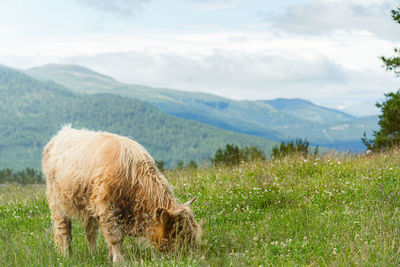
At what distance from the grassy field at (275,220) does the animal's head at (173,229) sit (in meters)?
0.16

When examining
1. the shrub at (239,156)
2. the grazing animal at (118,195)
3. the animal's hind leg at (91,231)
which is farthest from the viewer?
the shrub at (239,156)

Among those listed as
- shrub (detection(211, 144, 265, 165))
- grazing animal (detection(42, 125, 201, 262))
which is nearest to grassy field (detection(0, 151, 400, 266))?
grazing animal (detection(42, 125, 201, 262))

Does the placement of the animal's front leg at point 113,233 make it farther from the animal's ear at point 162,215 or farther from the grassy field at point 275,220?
the animal's ear at point 162,215

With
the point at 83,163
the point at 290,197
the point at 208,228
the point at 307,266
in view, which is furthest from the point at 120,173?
the point at 290,197

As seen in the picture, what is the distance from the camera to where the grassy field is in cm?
530

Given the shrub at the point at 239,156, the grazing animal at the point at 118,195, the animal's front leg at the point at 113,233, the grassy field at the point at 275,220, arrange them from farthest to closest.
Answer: the shrub at the point at 239,156 < the animal's front leg at the point at 113,233 < the grazing animal at the point at 118,195 < the grassy field at the point at 275,220

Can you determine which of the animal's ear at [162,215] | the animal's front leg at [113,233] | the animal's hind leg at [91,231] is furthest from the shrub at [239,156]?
the animal's ear at [162,215]

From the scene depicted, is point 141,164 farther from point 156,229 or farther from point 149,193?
point 156,229

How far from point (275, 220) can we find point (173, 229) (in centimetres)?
274

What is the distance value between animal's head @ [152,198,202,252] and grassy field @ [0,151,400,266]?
0.16 metres

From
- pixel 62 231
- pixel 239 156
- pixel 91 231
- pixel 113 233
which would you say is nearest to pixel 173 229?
pixel 113 233

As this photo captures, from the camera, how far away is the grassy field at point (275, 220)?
5.30 meters

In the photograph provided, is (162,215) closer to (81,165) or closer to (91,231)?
(81,165)

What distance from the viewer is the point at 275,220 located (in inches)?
294
